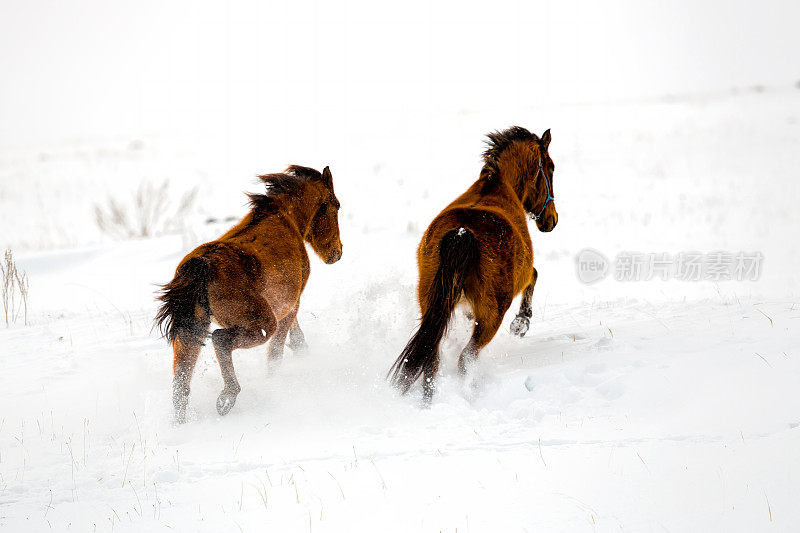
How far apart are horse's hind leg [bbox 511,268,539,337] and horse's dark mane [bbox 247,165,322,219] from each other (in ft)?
7.16

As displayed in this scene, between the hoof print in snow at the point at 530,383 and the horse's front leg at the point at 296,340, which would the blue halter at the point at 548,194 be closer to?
the hoof print in snow at the point at 530,383

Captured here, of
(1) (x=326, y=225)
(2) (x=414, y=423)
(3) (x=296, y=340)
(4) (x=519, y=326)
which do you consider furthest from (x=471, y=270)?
(3) (x=296, y=340)

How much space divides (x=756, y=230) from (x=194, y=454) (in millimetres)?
12699

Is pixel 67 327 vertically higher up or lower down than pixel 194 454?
lower down

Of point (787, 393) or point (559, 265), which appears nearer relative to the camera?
point (787, 393)

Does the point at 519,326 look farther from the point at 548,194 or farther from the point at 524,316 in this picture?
the point at 548,194

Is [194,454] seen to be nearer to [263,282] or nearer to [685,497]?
[263,282]

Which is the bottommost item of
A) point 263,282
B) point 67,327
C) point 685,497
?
point 67,327

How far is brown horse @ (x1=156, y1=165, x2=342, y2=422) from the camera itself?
4.12m

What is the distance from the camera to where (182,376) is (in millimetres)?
4297

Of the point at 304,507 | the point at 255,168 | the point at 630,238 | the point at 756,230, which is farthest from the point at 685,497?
the point at 255,168

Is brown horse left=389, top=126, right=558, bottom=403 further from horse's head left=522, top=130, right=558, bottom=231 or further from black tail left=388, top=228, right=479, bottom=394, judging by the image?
horse's head left=522, top=130, right=558, bottom=231

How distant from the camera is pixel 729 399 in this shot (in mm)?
3973

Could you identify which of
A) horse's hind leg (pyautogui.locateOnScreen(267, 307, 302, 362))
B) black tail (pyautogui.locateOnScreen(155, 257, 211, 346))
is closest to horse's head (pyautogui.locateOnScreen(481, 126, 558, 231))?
horse's hind leg (pyautogui.locateOnScreen(267, 307, 302, 362))
